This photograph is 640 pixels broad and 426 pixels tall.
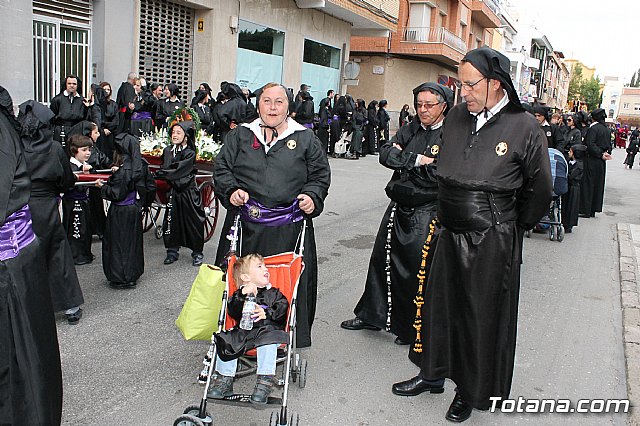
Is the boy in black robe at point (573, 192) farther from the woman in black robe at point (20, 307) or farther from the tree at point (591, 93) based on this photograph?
the tree at point (591, 93)

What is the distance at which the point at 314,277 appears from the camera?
4.45 m

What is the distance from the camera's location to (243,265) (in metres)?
3.78

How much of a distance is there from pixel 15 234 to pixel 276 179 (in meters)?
1.76

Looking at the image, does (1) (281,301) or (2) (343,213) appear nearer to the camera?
(1) (281,301)

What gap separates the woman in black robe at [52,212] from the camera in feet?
15.6

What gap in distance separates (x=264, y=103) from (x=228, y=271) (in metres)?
1.16

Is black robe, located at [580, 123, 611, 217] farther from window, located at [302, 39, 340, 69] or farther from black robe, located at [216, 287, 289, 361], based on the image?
window, located at [302, 39, 340, 69]

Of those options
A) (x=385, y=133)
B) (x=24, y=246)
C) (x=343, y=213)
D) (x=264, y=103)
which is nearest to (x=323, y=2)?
(x=385, y=133)

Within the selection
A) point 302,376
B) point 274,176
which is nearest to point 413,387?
point 302,376

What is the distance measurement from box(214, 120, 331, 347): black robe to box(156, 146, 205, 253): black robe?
2.73m

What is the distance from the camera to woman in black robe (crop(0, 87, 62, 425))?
2.67 m

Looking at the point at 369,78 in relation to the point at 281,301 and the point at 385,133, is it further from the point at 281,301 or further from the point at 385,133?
the point at 281,301

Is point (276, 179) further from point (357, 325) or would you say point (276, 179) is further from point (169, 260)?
point (169, 260)

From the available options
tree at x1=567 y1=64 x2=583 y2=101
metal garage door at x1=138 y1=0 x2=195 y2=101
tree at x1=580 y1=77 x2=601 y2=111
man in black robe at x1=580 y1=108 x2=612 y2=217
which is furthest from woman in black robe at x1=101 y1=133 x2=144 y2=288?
tree at x1=567 y1=64 x2=583 y2=101
